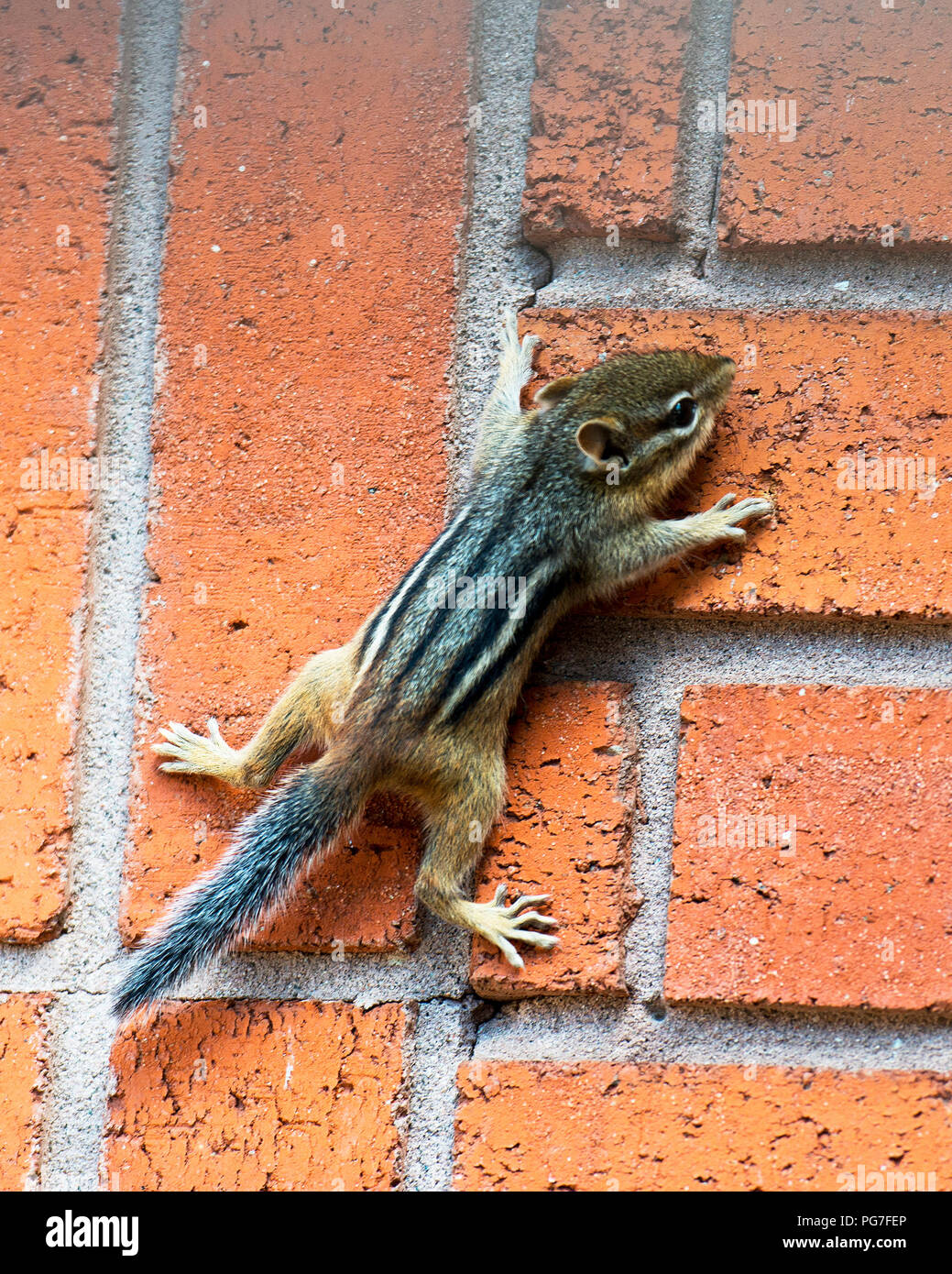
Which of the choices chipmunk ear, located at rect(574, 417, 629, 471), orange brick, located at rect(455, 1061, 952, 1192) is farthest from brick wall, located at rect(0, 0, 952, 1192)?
chipmunk ear, located at rect(574, 417, 629, 471)

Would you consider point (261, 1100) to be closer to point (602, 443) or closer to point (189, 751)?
point (189, 751)

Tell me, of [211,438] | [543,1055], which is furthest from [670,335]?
[543,1055]

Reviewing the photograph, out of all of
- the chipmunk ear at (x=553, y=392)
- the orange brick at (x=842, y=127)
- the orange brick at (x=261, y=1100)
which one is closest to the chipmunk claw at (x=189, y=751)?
the orange brick at (x=261, y=1100)

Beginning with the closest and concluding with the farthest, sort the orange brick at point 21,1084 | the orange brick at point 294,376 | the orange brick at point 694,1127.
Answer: the orange brick at point 694,1127 < the orange brick at point 21,1084 < the orange brick at point 294,376

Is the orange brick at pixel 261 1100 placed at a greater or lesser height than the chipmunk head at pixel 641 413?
lesser

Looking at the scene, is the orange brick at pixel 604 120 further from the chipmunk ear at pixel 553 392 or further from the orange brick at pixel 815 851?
the orange brick at pixel 815 851

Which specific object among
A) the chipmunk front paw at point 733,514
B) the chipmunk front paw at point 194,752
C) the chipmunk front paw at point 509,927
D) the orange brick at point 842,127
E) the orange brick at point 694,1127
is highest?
the orange brick at point 842,127

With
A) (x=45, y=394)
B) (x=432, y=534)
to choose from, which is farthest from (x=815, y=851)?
(x=45, y=394)

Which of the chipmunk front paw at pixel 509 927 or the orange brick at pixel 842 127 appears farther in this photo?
the orange brick at pixel 842 127
